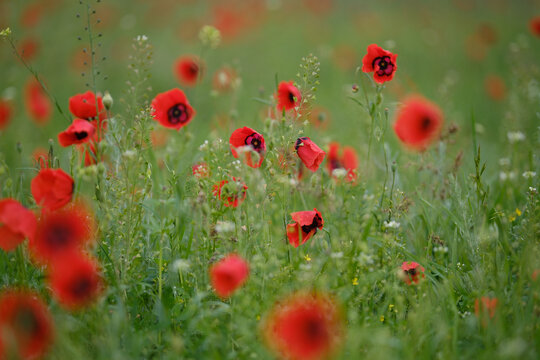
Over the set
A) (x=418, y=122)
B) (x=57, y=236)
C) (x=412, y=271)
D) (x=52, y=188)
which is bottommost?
(x=412, y=271)

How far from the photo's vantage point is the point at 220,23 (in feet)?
20.2

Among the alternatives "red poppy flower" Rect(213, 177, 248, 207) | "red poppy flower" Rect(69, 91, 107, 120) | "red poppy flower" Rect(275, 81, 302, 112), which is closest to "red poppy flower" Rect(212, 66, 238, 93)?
"red poppy flower" Rect(275, 81, 302, 112)

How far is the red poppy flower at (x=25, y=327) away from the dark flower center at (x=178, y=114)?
1.22 meters

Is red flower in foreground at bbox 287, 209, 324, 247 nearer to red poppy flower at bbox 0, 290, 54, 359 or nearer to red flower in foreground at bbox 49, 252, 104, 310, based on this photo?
red flower in foreground at bbox 49, 252, 104, 310

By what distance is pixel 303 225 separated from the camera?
73.3 inches

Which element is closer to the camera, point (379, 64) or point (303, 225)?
point (303, 225)

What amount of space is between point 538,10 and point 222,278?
1073 centimetres

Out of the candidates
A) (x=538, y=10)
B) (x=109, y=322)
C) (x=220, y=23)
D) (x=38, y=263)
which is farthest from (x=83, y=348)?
(x=538, y=10)

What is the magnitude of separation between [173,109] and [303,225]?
0.94 meters

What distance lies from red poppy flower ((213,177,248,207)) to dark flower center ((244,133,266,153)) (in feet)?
0.58

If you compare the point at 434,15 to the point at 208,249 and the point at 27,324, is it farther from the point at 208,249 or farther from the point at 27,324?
the point at 27,324

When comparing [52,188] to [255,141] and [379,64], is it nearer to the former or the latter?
[255,141]

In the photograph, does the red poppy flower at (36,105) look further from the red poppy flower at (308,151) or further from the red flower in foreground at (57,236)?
the red poppy flower at (308,151)

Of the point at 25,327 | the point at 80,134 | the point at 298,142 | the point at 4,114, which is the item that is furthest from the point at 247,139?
the point at 4,114
